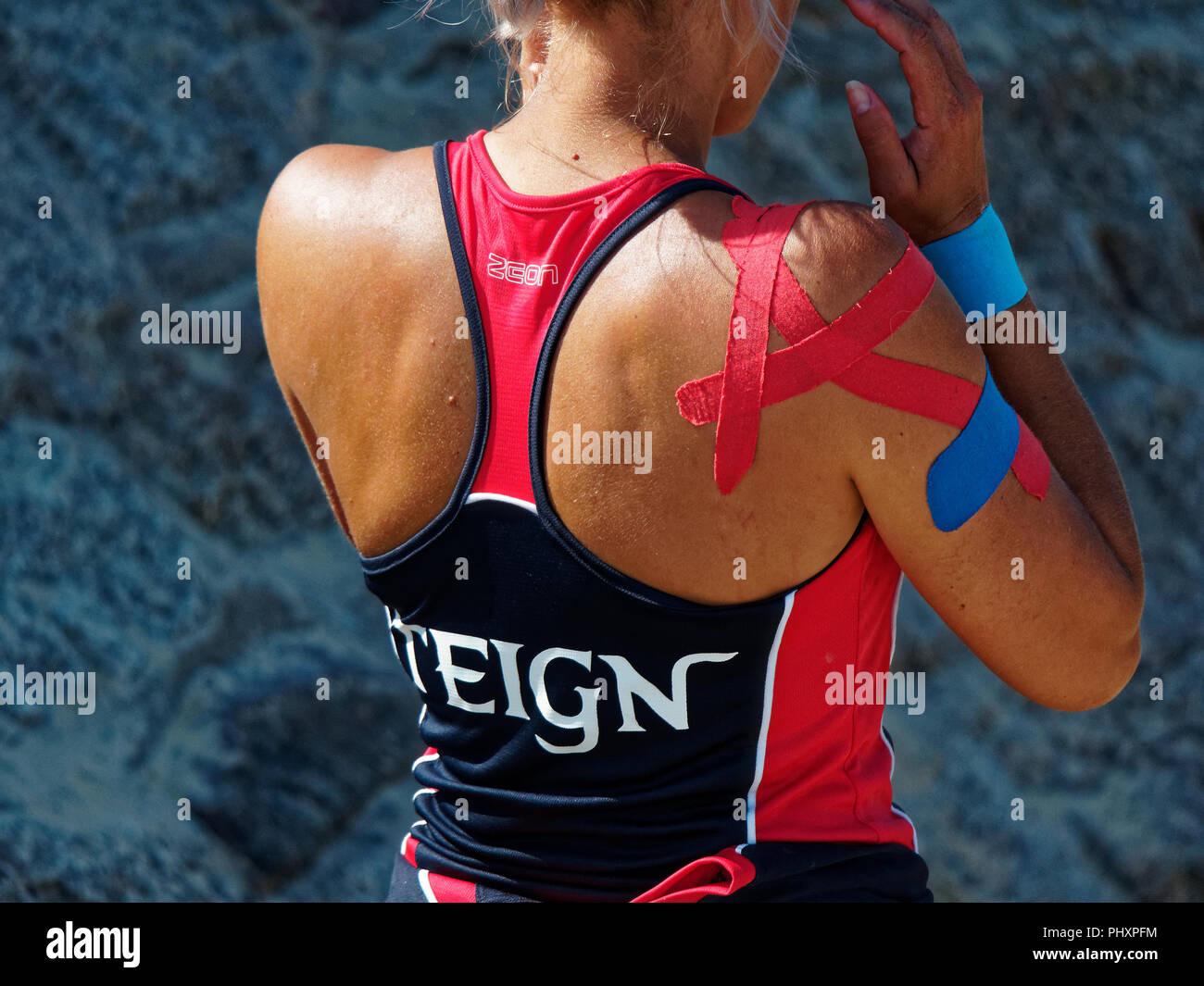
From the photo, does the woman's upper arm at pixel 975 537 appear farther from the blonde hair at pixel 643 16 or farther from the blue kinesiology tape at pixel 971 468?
the blonde hair at pixel 643 16

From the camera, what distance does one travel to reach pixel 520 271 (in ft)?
3.39

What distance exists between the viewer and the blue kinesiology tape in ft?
3.24

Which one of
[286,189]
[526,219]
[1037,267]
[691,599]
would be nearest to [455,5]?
[1037,267]

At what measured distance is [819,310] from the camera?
0.95m

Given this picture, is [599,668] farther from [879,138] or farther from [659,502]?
[879,138]

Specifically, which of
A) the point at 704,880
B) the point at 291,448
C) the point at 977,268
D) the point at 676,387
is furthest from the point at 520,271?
the point at 291,448

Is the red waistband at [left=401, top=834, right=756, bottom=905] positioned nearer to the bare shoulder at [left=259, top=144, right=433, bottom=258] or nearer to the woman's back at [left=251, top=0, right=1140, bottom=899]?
the woman's back at [left=251, top=0, right=1140, bottom=899]

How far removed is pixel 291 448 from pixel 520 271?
166cm

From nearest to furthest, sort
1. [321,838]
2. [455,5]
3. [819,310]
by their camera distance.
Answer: [819,310] → [321,838] → [455,5]

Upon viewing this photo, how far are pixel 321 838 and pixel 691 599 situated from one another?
1.70 m

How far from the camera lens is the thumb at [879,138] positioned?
1.15 meters

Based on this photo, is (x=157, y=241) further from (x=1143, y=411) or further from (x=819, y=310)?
(x=1143, y=411)

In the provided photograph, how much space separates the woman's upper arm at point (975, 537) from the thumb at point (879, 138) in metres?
0.21

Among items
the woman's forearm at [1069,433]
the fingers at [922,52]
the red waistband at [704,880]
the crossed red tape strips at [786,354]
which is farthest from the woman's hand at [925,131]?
the red waistband at [704,880]
